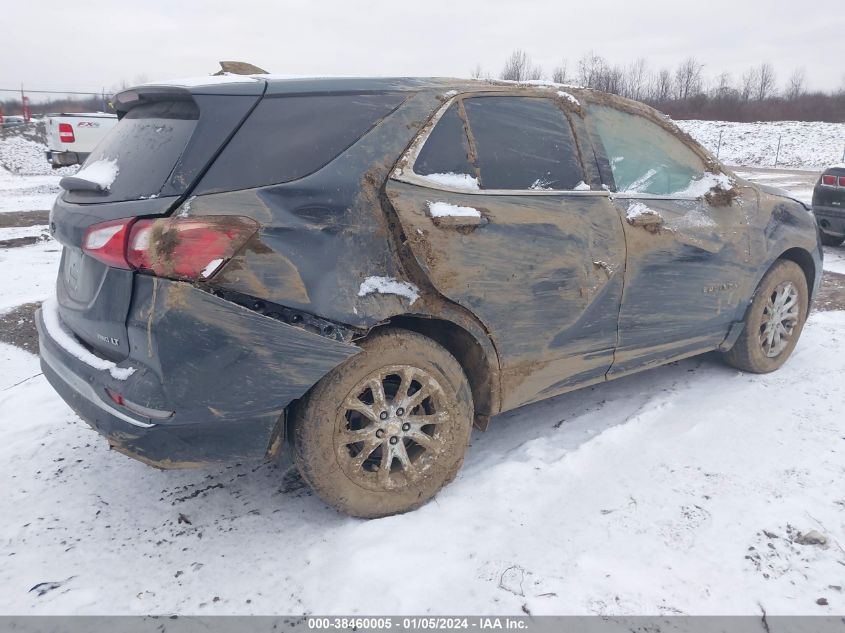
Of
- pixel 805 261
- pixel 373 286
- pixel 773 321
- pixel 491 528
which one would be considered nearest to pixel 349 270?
pixel 373 286

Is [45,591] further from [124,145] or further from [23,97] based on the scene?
[23,97]

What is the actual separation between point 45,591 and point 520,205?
7.85 ft

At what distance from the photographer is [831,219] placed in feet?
25.6

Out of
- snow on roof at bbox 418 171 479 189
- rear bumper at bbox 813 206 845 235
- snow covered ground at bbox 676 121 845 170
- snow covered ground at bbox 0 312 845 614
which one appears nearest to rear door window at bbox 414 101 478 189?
snow on roof at bbox 418 171 479 189

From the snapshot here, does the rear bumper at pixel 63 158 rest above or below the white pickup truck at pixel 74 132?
below

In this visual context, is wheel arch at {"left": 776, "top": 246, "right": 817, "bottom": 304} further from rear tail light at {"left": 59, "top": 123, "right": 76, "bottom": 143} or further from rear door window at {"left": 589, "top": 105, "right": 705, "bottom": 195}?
rear tail light at {"left": 59, "top": 123, "right": 76, "bottom": 143}

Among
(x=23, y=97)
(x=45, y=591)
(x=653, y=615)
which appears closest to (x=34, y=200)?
(x=45, y=591)

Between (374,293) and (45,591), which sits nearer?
(45,591)

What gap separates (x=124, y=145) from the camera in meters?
2.42

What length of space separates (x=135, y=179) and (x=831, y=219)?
8.58 meters

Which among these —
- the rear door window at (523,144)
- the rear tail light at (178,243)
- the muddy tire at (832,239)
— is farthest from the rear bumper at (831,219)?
the rear tail light at (178,243)

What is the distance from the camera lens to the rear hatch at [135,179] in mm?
2104

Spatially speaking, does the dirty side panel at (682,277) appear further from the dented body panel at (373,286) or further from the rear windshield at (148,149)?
the rear windshield at (148,149)

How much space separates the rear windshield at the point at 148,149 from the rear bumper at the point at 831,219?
823 centimetres
